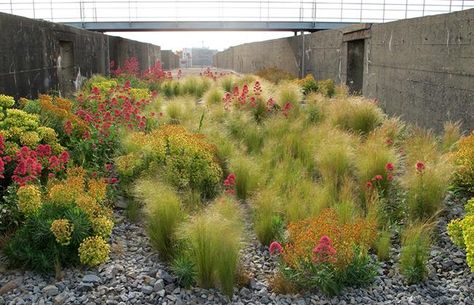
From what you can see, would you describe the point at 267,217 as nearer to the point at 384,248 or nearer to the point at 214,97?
the point at 384,248

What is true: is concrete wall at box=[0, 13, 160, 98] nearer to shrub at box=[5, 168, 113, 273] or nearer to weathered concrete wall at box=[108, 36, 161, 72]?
weathered concrete wall at box=[108, 36, 161, 72]

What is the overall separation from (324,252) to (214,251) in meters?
0.72

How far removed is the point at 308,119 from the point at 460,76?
89.6 inches

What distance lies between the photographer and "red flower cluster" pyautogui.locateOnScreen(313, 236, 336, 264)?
10.6 ft

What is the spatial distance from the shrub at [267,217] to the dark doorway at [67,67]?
6698mm

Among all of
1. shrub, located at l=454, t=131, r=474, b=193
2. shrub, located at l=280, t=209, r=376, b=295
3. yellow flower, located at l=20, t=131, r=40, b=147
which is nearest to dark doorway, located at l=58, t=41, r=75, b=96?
yellow flower, located at l=20, t=131, r=40, b=147

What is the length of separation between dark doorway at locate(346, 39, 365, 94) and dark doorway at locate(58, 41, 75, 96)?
22.2ft

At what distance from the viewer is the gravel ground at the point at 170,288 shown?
332cm

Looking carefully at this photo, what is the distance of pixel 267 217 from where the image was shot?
4219 mm

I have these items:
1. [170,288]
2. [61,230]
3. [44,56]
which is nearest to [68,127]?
[61,230]

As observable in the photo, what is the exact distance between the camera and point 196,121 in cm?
771

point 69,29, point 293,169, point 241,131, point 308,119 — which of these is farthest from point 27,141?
point 69,29

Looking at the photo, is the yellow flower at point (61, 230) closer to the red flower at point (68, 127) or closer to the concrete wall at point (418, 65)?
the red flower at point (68, 127)

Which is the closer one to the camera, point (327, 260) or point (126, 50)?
point (327, 260)
